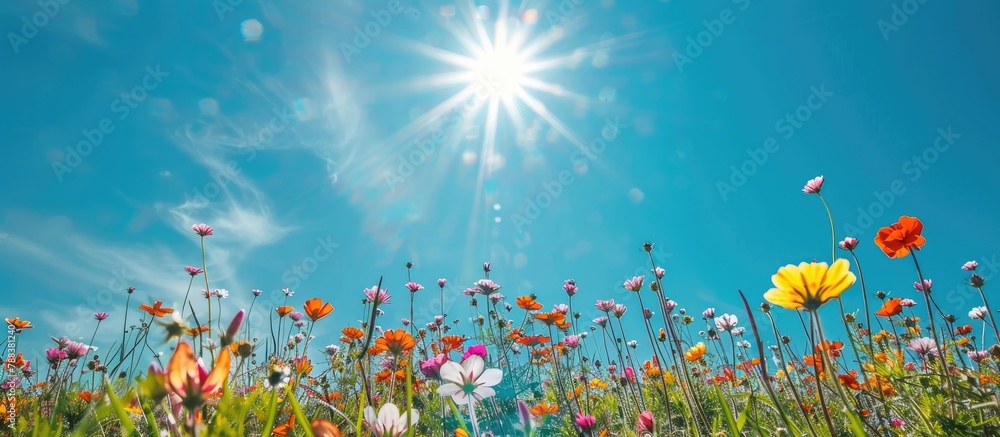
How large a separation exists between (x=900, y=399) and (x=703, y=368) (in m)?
2.95

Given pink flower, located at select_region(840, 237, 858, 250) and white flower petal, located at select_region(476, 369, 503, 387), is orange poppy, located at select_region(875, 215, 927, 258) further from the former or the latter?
white flower petal, located at select_region(476, 369, 503, 387)

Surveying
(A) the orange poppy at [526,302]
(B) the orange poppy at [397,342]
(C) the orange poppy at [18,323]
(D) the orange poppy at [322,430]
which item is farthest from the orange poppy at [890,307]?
(C) the orange poppy at [18,323]

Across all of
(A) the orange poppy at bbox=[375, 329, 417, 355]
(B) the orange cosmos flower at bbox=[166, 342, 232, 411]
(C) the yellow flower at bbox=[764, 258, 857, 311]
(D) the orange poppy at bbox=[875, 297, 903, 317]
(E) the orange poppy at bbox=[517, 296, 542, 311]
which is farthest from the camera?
(E) the orange poppy at bbox=[517, 296, 542, 311]

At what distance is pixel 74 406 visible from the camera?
2447mm

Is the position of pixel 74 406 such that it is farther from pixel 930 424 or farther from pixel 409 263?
pixel 930 424

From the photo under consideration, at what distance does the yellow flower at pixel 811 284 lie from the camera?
955mm

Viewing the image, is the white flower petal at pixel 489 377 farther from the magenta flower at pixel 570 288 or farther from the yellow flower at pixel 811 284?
the magenta flower at pixel 570 288

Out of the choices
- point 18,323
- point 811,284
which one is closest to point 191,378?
point 811,284

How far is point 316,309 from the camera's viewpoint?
2.16 meters

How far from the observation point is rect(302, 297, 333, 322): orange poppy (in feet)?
6.94

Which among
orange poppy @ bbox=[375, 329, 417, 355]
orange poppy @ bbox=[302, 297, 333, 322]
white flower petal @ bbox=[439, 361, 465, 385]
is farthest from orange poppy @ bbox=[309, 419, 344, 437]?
orange poppy @ bbox=[302, 297, 333, 322]

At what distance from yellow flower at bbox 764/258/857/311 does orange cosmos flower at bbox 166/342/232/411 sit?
3.44ft

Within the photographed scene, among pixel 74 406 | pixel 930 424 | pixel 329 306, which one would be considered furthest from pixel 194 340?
pixel 930 424

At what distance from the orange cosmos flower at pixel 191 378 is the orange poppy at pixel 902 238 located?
111 inches
